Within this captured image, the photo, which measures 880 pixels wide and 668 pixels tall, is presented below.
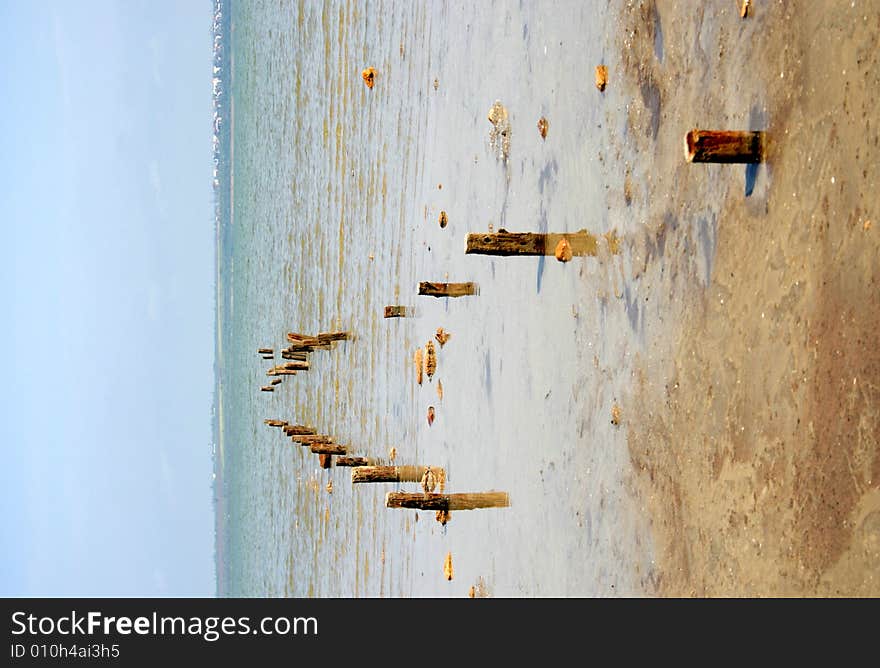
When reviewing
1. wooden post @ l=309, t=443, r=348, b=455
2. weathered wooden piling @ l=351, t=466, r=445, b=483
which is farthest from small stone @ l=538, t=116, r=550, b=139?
wooden post @ l=309, t=443, r=348, b=455

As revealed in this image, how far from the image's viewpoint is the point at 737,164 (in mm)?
2133

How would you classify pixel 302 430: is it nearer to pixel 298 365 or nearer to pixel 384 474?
pixel 298 365

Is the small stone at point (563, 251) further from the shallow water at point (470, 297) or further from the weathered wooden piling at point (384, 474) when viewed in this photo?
the weathered wooden piling at point (384, 474)

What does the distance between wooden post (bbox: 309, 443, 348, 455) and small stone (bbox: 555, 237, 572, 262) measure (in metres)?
3.78

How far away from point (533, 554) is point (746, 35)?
207 centimetres

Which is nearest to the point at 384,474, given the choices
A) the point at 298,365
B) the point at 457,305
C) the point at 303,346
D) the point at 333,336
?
the point at 457,305

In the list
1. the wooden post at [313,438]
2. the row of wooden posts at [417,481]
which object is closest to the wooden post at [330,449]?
the row of wooden posts at [417,481]

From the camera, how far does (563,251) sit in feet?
10.6

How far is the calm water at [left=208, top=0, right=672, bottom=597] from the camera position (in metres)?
3.02

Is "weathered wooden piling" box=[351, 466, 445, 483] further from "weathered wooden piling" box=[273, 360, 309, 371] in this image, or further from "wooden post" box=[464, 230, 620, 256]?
"weathered wooden piling" box=[273, 360, 309, 371]

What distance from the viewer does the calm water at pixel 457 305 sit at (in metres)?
3.02

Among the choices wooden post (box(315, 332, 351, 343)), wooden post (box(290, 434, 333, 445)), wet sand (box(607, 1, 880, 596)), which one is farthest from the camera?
wooden post (box(290, 434, 333, 445))

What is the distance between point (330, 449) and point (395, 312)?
6.00ft
